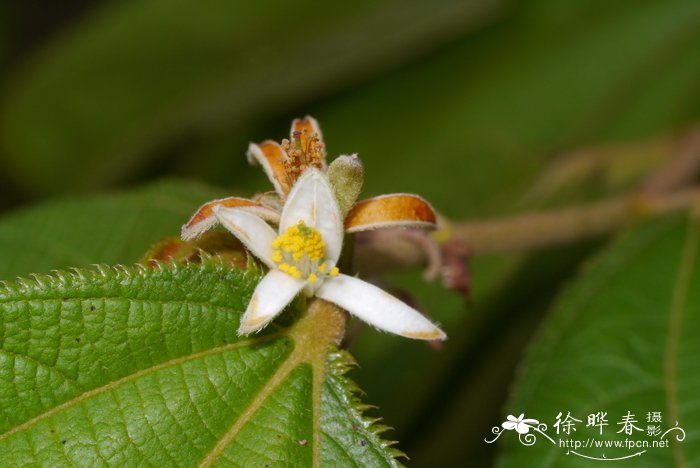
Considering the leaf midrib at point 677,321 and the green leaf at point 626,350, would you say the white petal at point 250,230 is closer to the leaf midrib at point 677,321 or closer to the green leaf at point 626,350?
the green leaf at point 626,350

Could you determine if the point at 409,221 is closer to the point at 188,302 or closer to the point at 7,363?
the point at 188,302

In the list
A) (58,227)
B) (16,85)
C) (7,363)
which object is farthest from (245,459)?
(16,85)

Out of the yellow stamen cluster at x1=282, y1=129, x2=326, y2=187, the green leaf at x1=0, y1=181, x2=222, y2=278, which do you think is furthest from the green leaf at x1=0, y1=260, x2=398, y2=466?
the green leaf at x1=0, y1=181, x2=222, y2=278

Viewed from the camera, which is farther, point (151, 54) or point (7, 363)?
point (151, 54)

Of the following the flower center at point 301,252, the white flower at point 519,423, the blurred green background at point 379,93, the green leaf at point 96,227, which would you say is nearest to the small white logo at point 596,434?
the white flower at point 519,423

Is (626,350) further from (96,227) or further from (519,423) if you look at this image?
(96,227)

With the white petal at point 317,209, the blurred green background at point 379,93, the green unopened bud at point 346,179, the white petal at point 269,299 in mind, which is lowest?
the white petal at point 269,299
